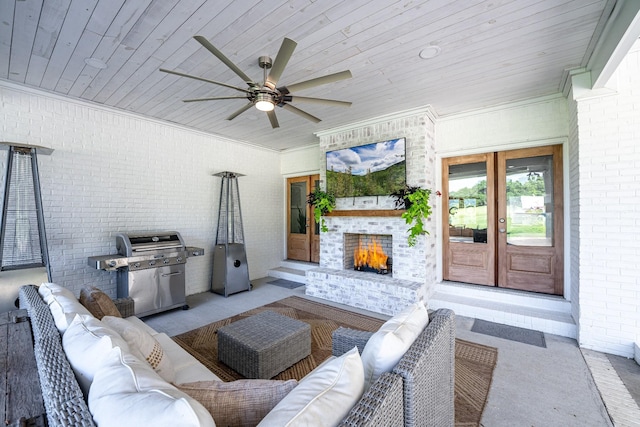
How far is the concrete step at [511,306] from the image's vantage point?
3.24 m

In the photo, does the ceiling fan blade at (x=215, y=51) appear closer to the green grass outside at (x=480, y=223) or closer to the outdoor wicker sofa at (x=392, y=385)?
the outdoor wicker sofa at (x=392, y=385)

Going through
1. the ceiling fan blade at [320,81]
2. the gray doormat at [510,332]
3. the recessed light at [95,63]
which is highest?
the recessed light at [95,63]

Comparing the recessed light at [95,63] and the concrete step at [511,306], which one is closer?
the recessed light at [95,63]

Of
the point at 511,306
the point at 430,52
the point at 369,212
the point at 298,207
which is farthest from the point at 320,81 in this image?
the point at 298,207

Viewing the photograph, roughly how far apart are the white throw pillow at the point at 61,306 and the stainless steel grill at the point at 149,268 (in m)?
1.55

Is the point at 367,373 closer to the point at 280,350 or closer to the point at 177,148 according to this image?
the point at 280,350

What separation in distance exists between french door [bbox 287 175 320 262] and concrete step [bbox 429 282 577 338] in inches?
113

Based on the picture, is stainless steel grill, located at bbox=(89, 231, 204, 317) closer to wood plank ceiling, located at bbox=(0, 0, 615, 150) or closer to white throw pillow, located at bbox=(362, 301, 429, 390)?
wood plank ceiling, located at bbox=(0, 0, 615, 150)

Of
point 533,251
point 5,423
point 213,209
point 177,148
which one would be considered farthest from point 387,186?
point 5,423

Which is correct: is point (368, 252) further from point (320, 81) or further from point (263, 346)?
point (320, 81)

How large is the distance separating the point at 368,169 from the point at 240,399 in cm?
383

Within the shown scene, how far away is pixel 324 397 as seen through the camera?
2.97ft

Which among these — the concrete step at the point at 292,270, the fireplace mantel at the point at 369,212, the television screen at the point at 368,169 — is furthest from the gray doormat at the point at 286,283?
the television screen at the point at 368,169

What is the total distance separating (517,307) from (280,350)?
Result: 3161 millimetres
